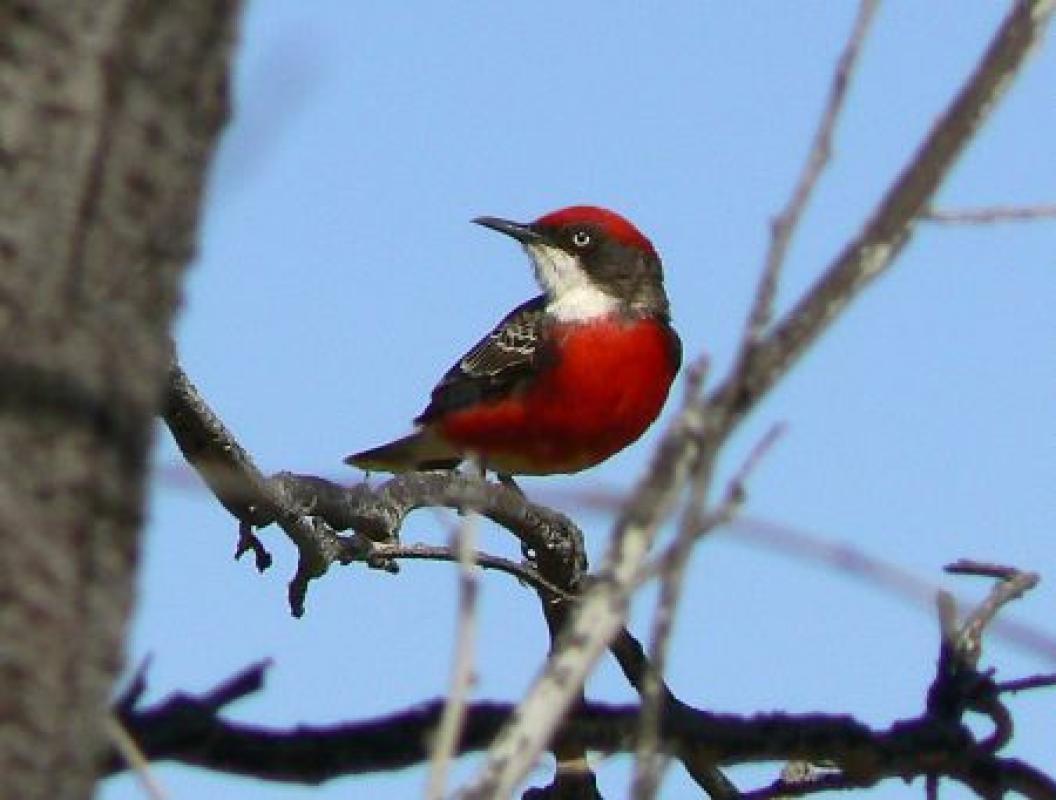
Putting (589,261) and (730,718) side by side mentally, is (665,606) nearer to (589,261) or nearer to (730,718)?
(730,718)

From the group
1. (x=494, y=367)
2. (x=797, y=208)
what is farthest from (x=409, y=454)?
(x=797, y=208)

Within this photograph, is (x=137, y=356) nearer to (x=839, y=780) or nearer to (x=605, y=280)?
(x=839, y=780)

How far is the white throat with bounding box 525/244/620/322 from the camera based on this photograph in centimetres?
1063

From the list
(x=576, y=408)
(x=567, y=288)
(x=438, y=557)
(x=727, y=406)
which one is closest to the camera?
(x=727, y=406)

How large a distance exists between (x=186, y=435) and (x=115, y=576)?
3261mm

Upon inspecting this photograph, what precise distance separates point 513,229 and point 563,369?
0.82 meters

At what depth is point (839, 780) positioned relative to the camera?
343cm

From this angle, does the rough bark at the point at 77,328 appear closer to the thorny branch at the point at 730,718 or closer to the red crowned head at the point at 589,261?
the thorny branch at the point at 730,718

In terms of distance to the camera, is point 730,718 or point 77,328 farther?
point 730,718

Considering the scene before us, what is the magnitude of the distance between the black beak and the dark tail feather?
1.03m

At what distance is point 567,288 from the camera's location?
10805mm

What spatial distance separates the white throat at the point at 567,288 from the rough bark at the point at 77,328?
8794 millimetres

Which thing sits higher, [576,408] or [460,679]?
[460,679]

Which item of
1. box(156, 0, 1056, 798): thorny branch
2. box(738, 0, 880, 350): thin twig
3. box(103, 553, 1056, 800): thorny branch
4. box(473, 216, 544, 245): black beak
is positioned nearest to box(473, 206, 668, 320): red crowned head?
box(473, 216, 544, 245): black beak
